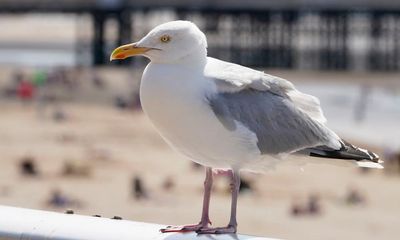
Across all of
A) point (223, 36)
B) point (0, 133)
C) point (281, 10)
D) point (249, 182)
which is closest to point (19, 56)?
point (223, 36)

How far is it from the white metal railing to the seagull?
0.29m

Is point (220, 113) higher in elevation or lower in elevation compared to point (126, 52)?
lower

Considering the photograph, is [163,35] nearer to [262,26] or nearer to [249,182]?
[249,182]

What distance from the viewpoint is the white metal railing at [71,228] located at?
290cm

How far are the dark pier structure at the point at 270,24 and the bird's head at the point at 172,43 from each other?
56770mm

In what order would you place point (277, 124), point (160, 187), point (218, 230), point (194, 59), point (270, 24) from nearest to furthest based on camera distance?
point (218, 230) → point (194, 59) → point (277, 124) → point (160, 187) → point (270, 24)

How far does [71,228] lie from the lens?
2.93m

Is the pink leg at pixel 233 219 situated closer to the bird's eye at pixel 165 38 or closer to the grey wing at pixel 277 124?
the grey wing at pixel 277 124

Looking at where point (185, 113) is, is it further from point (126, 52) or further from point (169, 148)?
point (169, 148)

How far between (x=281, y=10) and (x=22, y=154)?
30.8 m

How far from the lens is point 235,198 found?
12.4ft

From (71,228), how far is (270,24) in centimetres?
6093

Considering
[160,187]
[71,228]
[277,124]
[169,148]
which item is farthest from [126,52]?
[169,148]

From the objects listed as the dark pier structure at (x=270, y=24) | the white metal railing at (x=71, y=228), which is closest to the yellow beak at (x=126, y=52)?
the white metal railing at (x=71, y=228)
